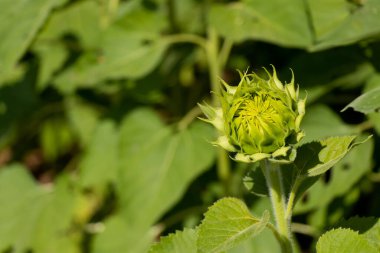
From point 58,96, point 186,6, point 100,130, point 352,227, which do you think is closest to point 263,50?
point 186,6

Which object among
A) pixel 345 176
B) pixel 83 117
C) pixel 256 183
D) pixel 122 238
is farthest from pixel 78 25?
pixel 256 183

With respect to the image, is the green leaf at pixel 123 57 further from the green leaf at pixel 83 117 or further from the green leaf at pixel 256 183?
the green leaf at pixel 256 183

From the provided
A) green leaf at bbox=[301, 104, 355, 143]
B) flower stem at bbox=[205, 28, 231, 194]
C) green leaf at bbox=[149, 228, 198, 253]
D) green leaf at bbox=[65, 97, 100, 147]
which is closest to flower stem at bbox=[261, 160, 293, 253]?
green leaf at bbox=[149, 228, 198, 253]

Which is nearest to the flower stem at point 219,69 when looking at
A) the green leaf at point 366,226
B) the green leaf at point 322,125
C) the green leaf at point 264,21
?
the green leaf at point 264,21

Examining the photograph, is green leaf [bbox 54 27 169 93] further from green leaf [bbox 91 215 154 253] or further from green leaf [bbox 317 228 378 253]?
green leaf [bbox 317 228 378 253]

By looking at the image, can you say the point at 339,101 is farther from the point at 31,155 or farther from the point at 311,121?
the point at 31,155

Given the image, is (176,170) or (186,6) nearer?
(176,170)
